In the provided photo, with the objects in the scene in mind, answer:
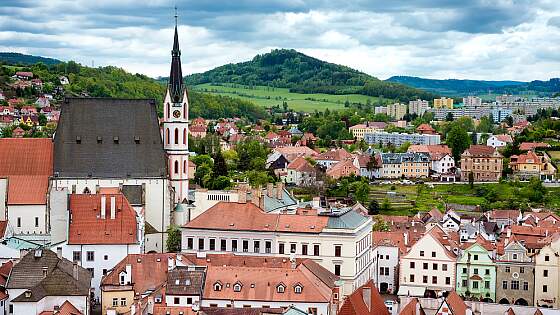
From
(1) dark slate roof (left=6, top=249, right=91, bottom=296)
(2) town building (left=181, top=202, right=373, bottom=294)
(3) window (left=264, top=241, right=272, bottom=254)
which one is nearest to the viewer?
(1) dark slate roof (left=6, top=249, right=91, bottom=296)

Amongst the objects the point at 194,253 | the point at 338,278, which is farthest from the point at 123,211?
the point at 338,278

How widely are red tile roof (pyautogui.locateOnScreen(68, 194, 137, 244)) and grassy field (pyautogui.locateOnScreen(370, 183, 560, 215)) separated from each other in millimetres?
54755

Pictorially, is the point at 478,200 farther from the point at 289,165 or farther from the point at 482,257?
the point at 482,257

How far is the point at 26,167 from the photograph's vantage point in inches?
3113

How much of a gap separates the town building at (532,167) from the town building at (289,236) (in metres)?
78.0

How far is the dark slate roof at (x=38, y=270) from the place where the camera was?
5934 cm

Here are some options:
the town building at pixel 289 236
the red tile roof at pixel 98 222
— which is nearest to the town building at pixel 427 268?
the town building at pixel 289 236

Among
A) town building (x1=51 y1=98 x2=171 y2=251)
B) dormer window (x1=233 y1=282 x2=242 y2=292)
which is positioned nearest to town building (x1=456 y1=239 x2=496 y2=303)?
dormer window (x1=233 y1=282 x2=242 y2=292)

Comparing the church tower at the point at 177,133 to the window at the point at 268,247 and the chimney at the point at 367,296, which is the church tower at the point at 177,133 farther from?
the chimney at the point at 367,296

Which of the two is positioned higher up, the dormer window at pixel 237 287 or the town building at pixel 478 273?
the dormer window at pixel 237 287

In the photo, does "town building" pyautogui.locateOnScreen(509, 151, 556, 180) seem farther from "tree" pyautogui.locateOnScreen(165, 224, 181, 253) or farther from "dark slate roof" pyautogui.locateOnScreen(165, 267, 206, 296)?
"dark slate roof" pyautogui.locateOnScreen(165, 267, 206, 296)

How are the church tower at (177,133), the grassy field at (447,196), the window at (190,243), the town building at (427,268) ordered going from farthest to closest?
the grassy field at (447,196)
the church tower at (177,133)
the town building at (427,268)
the window at (190,243)

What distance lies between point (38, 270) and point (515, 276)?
3742cm

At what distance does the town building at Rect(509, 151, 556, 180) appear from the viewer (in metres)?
147
